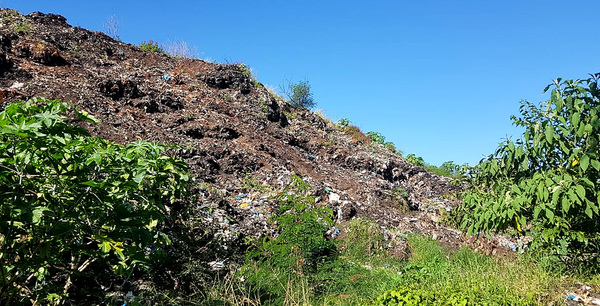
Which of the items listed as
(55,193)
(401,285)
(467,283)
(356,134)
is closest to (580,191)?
(467,283)

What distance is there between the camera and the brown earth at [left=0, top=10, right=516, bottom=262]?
253 inches

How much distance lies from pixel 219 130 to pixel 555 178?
5970 mm

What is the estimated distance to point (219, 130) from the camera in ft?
26.1

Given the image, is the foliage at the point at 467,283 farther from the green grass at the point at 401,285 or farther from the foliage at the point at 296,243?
the foliage at the point at 296,243

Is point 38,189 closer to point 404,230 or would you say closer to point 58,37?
point 404,230

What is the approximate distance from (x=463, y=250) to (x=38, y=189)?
5.04 meters

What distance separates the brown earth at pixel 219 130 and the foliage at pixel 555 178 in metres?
1.70

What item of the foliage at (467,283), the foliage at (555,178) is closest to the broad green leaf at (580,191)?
the foliage at (555,178)

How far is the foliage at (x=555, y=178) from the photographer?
3.30m

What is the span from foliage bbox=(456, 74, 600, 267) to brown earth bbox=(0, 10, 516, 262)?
1696 mm

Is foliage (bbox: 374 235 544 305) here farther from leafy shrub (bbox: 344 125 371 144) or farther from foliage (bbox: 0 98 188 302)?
leafy shrub (bbox: 344 125 371 144)

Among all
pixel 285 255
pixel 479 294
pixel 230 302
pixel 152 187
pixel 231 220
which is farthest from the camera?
pixel 231 220

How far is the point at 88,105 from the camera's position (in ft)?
22.5

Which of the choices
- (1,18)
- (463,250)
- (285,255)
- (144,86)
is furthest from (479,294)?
(1,18)
